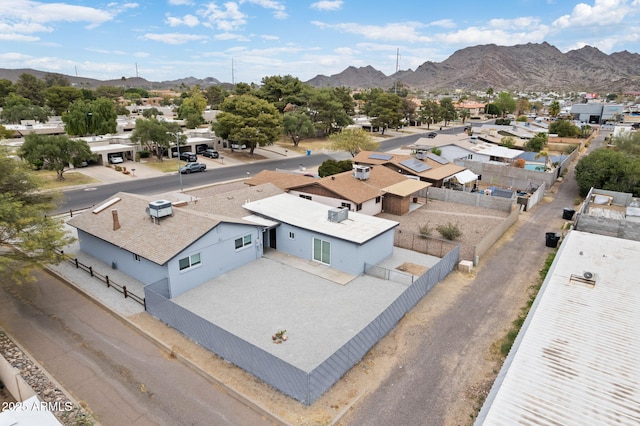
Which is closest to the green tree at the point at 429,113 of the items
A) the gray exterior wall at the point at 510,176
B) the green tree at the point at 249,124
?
the green tree at the point at 249,124

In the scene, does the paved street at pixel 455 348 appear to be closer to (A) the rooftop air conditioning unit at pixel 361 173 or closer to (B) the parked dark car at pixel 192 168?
(A) the rooftop air conditioning unit at pixel 361 173

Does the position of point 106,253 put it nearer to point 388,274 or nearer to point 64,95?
point 388,274

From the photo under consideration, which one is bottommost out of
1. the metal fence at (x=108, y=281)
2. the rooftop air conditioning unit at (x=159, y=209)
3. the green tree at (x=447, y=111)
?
the metal fence at (x=108, y=281)

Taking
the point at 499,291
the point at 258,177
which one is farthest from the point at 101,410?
the point at 258,177

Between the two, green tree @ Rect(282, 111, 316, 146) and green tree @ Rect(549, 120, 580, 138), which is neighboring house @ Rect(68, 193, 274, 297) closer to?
green tree @ Rect(282, 111, 316, 146)

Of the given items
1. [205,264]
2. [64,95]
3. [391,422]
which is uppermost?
[64,95]

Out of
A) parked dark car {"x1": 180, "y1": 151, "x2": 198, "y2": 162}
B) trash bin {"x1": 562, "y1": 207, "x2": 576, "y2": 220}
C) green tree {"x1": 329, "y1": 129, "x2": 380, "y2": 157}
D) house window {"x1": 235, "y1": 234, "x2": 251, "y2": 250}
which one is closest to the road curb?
house window {"x1": 235, "y1": 234, "x2": 251, "y2": 250}

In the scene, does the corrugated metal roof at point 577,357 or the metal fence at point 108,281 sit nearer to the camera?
the corrugated metal roof at point 577,357

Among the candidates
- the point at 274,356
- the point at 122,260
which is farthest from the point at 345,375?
the point at 122,260
